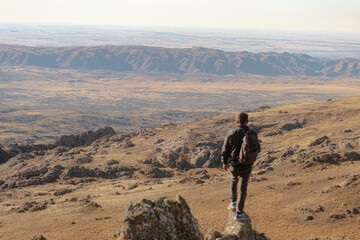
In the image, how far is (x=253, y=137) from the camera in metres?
10.3

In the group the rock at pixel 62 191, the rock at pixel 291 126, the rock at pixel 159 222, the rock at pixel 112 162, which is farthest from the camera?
the rock at pixel 291 126

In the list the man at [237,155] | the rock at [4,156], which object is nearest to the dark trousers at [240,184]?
the man at [237,155]

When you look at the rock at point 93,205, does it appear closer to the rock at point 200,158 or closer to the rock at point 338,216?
the rock at point 338,216

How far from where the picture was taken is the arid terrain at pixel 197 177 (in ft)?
49.6

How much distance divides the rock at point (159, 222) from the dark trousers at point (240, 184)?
52.9 inches

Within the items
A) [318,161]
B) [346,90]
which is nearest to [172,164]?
[318,161]

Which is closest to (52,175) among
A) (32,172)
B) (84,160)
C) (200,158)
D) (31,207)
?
(32,172)

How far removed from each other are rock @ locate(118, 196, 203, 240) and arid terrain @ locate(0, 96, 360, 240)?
3.48 meters

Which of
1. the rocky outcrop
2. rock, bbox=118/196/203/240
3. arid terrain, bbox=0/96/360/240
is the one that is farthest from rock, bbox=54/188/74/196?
the rocky outcrop

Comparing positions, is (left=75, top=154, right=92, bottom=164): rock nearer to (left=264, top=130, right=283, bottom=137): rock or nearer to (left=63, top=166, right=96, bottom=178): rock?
(left=63, top=166, right=96, bottom=178): rock

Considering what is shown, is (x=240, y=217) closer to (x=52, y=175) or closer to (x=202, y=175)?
(x=202, y=175)

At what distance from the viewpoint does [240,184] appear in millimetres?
10852

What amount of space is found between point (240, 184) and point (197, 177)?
16.6 m

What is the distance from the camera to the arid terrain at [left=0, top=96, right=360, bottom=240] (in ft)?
49.6
